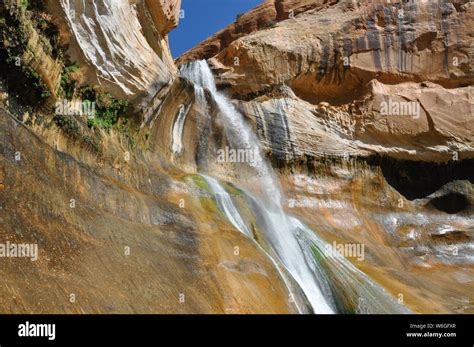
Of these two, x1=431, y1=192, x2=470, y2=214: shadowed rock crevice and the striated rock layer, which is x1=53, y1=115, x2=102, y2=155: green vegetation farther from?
x1=431, y1=192, x2=470, y2=214: shadowed rock crevice

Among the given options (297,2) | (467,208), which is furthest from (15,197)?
(297,2)

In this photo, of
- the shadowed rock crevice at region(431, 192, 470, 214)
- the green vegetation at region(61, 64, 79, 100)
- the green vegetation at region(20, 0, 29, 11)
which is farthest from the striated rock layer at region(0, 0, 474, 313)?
the green vegetation at region(20, 0, 29, 11)

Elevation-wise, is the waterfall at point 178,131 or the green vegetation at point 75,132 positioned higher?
the waterfall at point 178,131

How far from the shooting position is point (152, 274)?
8.59 metres

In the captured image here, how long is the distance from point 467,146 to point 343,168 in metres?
6.01

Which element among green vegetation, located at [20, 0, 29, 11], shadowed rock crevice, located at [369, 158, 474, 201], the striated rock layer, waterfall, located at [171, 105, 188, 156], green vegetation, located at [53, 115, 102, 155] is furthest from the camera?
shadowed rock crevice, located at [369, 158, 474, 201]

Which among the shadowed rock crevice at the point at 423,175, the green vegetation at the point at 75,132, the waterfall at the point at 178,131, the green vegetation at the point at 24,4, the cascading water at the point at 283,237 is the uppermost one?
the green vegetation at the point at 24,4

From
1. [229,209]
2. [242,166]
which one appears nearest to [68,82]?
[229,209]

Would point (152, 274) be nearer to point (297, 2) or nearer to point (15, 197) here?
point (15, 197)

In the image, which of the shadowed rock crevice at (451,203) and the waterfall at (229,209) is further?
the shadowed rock crevice at (451,203)

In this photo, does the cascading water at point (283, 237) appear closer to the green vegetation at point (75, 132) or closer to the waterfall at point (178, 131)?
the waterfall at point (178, 131)

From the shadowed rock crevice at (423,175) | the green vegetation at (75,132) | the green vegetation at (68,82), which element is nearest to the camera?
the green vegetation at (75,132)

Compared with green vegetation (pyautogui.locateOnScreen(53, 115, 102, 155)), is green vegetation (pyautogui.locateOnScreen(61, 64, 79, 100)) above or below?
above

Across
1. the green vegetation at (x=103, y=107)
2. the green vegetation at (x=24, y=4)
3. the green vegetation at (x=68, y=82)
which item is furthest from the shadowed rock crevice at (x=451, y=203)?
the green vegetation at (x=24, y=4)
